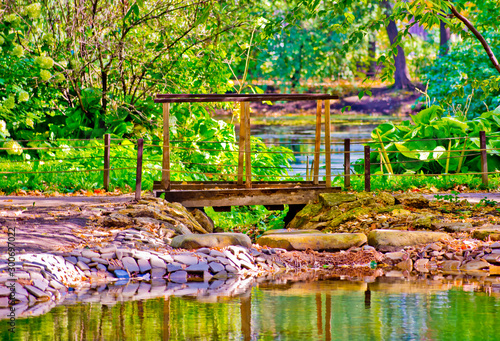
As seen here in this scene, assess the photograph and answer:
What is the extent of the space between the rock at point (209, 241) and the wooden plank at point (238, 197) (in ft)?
7.73

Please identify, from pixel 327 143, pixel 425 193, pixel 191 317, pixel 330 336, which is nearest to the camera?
pixel 330 336

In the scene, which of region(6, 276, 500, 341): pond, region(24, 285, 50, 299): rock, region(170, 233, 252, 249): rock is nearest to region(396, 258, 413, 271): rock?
region(6, 276, 500, 341): pond

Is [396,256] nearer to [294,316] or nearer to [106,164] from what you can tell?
[294,316]

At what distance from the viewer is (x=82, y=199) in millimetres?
12070

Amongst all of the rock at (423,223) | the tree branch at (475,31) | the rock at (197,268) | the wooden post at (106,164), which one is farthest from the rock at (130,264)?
the tree branch at (475,31)

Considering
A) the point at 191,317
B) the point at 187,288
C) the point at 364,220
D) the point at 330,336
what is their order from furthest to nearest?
the point at 364,220, the point at 187,288, the point at 191,317, the point at 330,336

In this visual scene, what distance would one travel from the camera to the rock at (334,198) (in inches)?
461

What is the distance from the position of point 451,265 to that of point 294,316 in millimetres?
3512

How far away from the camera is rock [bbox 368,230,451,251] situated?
965cm

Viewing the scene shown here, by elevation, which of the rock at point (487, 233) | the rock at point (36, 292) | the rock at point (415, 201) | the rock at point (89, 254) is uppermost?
the rock at point (415, 201)

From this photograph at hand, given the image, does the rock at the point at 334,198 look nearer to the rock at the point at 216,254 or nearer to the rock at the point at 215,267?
the rock at the point at 216,254

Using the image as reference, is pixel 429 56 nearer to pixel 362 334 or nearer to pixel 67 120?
pixel 67 120

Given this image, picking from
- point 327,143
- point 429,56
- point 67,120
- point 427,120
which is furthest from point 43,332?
point 429,56

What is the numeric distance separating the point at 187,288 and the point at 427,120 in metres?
10.7
